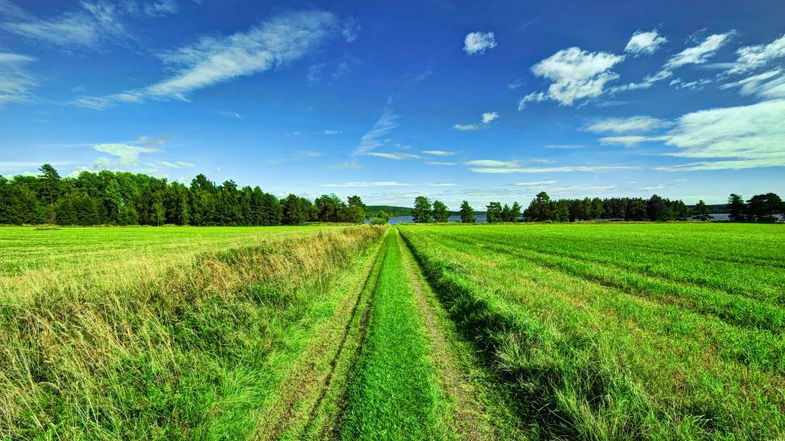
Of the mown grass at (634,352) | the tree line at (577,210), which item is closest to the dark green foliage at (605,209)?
the tree line at (577,210)

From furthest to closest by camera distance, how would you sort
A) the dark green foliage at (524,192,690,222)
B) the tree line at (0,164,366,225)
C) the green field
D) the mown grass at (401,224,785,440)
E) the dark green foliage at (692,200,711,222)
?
the dark green foliage at (692,200,711,222) → the dark green foliage at (524,192,690,222) → the tree line at (0,164,366,225) → the green field → the mown grass at (401,224,785,440)

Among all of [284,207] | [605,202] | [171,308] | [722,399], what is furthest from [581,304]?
[605,202]

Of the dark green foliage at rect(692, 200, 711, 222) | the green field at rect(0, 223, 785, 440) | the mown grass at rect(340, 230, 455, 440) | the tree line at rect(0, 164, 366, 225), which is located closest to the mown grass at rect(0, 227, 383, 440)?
the green field at rect(0, 223, 785, 440)

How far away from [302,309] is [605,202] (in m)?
189

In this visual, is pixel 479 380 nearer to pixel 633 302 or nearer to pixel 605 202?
pixel 633 302

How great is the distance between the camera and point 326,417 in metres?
4.54

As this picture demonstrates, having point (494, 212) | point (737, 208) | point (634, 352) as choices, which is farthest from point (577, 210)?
point (634, 352)

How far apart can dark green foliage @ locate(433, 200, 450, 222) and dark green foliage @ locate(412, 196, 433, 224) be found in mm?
2734

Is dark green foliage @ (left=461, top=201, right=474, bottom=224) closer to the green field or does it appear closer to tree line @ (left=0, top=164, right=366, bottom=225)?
tree line @ (left=0, top=164, right=366, bottom=225)

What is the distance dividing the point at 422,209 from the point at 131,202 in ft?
394

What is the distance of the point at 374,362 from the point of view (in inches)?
245

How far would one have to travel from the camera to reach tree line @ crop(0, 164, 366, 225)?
7381cm

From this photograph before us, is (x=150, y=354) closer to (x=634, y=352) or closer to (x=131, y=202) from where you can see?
(x=634, y=352)

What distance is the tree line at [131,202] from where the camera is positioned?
242ft
